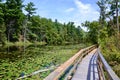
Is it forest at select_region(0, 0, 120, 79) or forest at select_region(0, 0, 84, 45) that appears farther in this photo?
forest at select_region(0, 0, 84, 45)

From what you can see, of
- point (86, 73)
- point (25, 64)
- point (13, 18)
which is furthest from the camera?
point (13, 18)

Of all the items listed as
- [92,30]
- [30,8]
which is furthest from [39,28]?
[92,30]

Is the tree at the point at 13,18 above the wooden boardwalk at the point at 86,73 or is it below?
above

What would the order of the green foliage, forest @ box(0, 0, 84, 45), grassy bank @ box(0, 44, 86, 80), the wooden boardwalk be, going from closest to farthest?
the wooden boardwalk < grassy bank @ box(0, 44, 86, 80) < the green foliage < forest @ box(0, 0, 84, 45)

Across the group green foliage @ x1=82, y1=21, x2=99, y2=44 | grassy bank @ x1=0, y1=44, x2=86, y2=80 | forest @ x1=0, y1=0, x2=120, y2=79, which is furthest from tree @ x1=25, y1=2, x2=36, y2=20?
grassy bank @ x1=0, y1=44, x2=86, y2=80

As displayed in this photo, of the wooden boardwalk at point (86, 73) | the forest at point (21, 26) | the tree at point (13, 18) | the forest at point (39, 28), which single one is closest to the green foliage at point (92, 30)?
the forest at point (39, 28)

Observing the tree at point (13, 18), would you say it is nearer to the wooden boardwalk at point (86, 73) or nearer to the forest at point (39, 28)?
the forest at point (39, 28)

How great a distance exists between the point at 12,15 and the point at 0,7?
5078 mm

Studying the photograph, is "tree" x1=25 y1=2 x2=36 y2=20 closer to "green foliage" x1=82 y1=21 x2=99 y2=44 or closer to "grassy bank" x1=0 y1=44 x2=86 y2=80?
"green foliage" x1=82 y1=21 x2=99 y2=44

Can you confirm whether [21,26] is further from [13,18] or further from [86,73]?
[86,73]

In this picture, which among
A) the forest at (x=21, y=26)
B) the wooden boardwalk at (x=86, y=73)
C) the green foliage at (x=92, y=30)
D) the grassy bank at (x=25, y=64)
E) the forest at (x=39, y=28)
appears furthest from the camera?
the forest at (x=21, y=26)

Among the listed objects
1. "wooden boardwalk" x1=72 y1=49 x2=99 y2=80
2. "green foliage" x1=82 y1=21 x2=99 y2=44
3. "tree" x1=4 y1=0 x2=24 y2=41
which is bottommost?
"wooden boardwalk" x1=72 y1=49 x2=99 y2=80

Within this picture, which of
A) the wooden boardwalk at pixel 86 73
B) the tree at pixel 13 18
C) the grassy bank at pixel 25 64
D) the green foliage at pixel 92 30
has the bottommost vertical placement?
the grassy bank at pixel 25 64

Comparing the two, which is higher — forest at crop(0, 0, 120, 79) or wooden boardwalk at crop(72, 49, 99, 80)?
forest at crop(0, 0, 120, 79)
